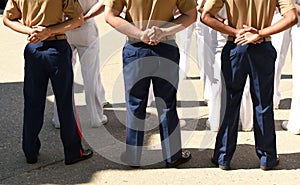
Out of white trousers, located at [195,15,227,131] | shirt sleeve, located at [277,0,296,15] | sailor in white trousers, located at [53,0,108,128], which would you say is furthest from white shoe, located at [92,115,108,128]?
shirt sleeve, located at [277,0,296,15]

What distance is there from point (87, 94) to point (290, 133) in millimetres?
1948

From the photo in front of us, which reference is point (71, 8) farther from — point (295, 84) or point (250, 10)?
point (295, 84)

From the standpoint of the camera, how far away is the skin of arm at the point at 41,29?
152 inches

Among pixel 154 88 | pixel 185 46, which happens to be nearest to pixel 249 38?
pixel 154 88

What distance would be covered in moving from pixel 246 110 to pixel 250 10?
136 centimetres

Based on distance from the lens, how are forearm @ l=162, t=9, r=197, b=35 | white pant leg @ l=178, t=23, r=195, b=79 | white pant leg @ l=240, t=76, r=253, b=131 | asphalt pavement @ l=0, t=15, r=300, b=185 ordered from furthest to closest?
1. white pant leg @ l=178, t=23, r=195, b=79
2. white pant leg @ l=240, t=76, r=253, b=131
3. asphalt pavement @ l=0, t=15, r=300, b=185
4. forearm @ l=162, t=9, r=197, b=35

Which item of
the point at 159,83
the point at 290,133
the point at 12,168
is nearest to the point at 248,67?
the point at 159,83

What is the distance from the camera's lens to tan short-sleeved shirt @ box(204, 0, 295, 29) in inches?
148

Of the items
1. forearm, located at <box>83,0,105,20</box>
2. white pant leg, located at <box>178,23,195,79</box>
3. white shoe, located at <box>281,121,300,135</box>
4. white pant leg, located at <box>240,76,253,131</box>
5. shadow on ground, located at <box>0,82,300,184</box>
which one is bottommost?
shadow on ground, located at <box>0,82,300,184</box>

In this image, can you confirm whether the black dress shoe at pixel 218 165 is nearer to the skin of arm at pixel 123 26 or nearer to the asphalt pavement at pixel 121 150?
the asphalt pavement at pixel 121 150

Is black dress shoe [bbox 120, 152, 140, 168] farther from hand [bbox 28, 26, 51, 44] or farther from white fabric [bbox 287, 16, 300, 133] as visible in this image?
white fabric [bbox 287, 16, 300, 133]

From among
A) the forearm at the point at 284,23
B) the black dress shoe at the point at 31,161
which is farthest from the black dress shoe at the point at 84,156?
the forearm at the point at 284,23

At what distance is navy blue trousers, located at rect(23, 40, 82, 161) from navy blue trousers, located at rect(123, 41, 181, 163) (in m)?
0.45

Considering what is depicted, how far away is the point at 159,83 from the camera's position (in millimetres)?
4016
